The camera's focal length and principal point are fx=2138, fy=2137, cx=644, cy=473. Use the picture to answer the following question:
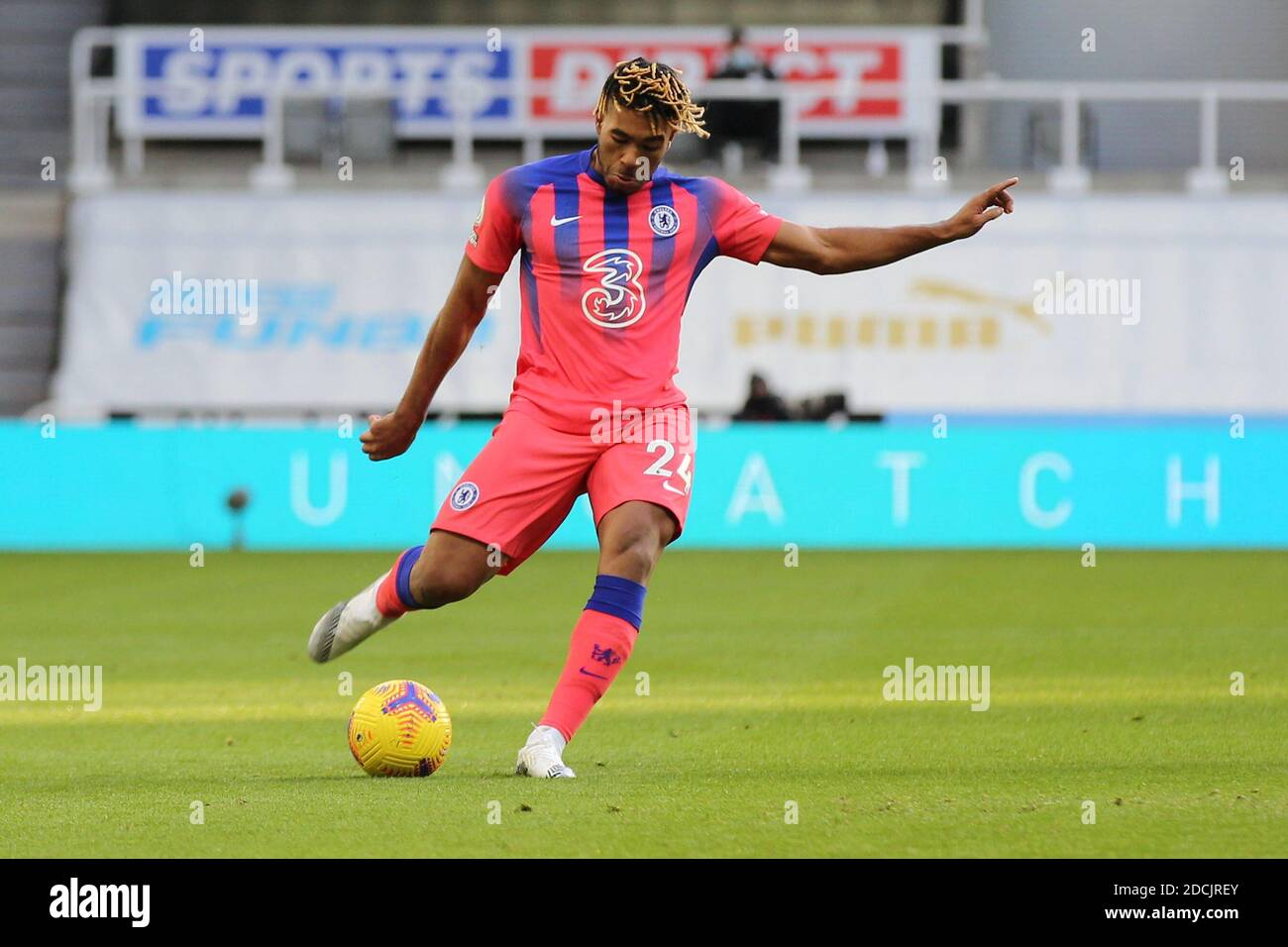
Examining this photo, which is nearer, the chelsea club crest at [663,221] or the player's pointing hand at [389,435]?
the chelsea club crest at [663,221]

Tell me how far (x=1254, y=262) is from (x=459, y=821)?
61.3ft

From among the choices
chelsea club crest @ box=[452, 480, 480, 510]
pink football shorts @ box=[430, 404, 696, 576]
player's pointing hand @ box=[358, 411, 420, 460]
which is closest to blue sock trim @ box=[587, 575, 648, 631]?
pink football shorts @ box=[430, 404, 696, 576]

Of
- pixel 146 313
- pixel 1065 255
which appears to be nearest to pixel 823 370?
pixel 1065 255

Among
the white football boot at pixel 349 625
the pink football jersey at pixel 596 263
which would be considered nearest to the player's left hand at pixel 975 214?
the pink football jersey at pixel 596 263

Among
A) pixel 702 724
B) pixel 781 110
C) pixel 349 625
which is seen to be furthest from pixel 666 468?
pixel 781 110

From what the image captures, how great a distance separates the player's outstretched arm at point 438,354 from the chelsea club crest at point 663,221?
0.53 meters

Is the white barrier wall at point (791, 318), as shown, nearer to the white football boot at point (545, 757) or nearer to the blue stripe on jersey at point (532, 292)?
the blue stripe on jersey at point (532, 292)

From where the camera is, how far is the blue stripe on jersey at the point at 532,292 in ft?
22.6

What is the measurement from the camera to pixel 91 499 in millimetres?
19812

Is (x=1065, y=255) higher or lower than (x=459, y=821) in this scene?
higher

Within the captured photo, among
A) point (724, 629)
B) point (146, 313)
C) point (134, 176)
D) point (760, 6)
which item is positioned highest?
point (760, 6)
